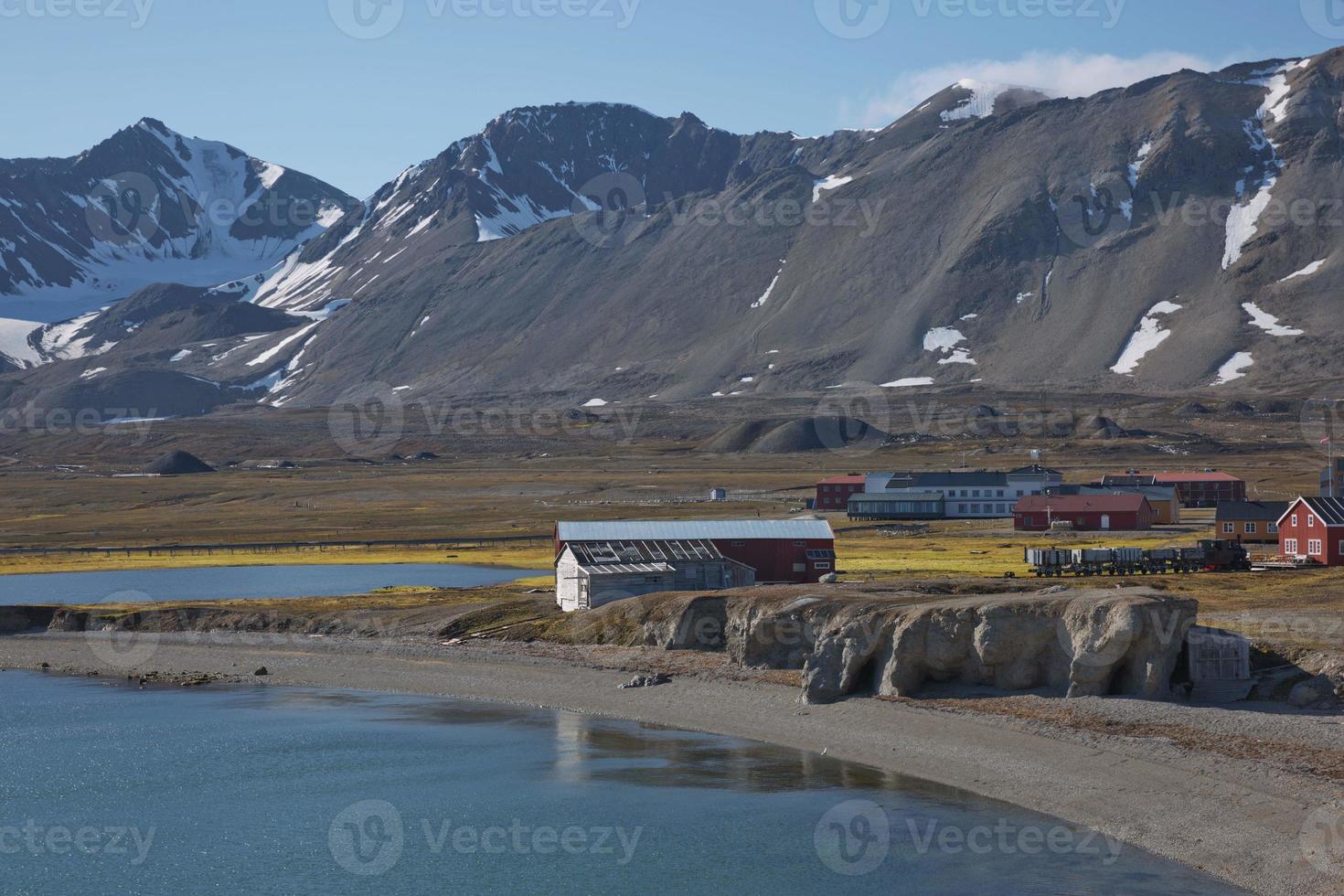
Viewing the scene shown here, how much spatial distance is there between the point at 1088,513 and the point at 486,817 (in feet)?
258

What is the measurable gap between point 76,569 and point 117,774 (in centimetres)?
5516

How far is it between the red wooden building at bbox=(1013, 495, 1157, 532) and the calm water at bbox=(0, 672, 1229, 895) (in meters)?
66.7

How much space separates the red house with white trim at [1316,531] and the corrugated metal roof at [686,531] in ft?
84.7

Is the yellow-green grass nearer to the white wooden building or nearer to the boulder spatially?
the white wooden building

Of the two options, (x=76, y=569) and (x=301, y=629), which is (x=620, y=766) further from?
(x=76, y=569)

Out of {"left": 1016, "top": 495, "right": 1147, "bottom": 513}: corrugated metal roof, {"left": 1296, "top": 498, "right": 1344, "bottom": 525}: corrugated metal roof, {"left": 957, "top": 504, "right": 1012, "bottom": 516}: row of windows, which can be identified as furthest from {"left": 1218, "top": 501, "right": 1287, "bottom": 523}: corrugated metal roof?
{"left": 957, "top": 504, "right": 1012, "bottom": 516}: row of windows

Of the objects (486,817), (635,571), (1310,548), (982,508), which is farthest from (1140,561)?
(982,508)

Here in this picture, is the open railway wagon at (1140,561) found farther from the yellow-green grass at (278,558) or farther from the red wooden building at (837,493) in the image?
the red wooden building at (837,493)

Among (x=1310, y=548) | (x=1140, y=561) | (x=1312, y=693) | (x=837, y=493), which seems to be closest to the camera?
(x=1312, y=693)

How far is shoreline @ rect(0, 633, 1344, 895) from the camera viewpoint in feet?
107

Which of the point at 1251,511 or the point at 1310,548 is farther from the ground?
the point at 1251,511

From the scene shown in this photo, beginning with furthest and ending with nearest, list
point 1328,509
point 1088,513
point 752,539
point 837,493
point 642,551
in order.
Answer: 1. point 837,493
2. point 1088,513
3. point 1328,509
4. point 752,539
5. point 642,551

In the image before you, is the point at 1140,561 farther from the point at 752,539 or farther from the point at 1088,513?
the point at 1088,513

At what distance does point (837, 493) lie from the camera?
134625 millimetres
